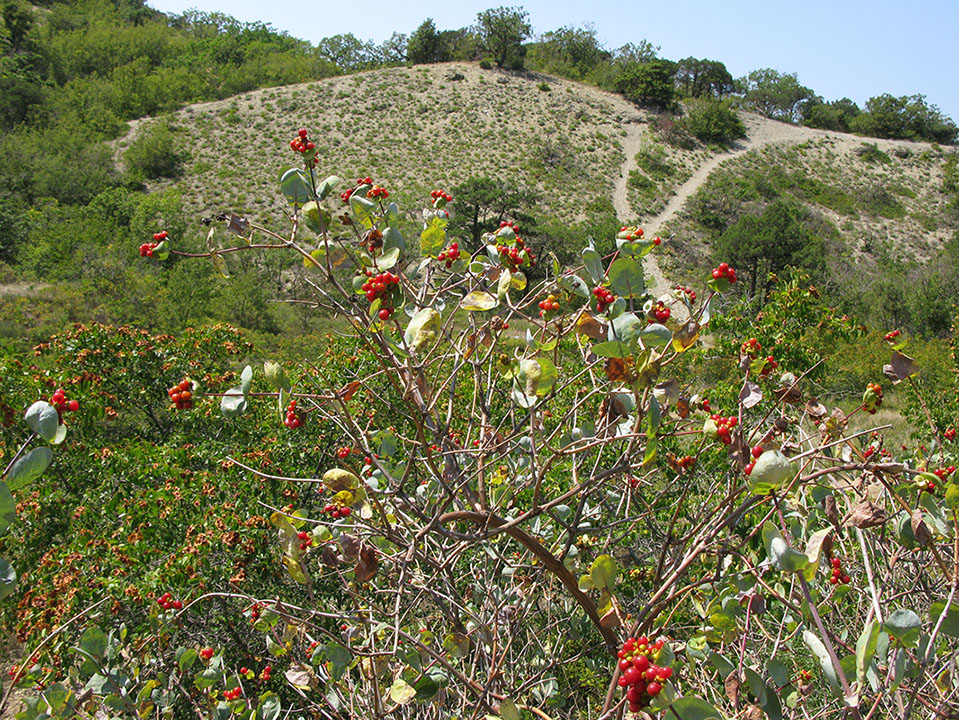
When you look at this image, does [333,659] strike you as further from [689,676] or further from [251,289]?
[251,289]

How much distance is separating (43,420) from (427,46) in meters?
50.9

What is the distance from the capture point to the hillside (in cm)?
2977

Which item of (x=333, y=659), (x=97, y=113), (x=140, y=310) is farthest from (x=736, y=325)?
(x=97, y=113)

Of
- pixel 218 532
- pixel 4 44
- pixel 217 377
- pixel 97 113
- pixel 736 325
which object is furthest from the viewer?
pixel 4 44

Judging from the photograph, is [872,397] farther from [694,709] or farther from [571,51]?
[571,51]

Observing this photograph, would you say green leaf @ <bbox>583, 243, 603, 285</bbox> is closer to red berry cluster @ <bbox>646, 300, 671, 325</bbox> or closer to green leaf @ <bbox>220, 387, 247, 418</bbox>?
red berry cluster @ <bbox>646, 300, 671, 325</bbox>

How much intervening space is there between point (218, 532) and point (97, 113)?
1515 inches

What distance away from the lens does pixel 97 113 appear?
1260 inches

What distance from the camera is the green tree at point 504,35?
43719 mm

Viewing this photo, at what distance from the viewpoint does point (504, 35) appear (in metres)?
44.1

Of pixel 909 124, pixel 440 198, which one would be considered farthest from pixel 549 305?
pixel 909 124

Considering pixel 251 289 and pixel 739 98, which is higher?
pixel 739 98

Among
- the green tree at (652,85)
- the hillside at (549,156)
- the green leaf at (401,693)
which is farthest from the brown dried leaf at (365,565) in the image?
the green tree at (652,85)

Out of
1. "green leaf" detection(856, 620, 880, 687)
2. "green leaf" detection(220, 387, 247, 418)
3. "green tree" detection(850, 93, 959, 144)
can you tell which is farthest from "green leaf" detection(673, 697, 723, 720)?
"green tree" detection(850, 93, 959, 144)
